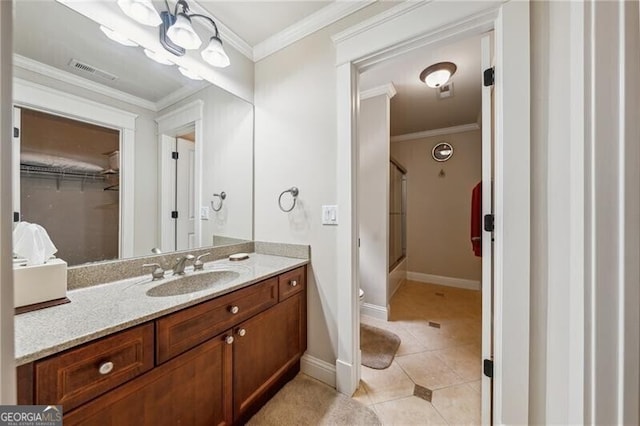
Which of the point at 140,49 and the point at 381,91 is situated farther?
the point at 381,91

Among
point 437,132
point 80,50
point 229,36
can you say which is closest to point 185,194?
point 80,50

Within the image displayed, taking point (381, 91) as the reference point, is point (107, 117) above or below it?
below

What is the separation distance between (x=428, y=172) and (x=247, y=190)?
2980mm

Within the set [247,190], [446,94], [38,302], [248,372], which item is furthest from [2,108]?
[446,94]

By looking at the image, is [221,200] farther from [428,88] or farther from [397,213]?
[397,213]

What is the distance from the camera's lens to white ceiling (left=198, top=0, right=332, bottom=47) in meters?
1.48

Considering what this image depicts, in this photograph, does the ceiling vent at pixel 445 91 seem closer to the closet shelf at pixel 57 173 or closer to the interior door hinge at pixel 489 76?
the interior door hinge at pixel 489 76

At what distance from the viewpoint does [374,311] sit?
8.10ft

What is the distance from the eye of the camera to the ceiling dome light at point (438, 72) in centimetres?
200

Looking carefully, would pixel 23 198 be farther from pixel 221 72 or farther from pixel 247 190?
Answer: pixel 221 72

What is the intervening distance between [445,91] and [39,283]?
3.24 metres

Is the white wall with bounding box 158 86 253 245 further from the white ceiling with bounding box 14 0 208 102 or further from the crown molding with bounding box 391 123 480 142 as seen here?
the crown molding with bounding box 391 123 480 142

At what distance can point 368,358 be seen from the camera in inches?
70.5

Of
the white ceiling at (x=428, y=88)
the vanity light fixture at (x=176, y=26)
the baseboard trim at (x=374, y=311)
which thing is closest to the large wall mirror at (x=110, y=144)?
the vanity light fixture at (x=176, y=26)
